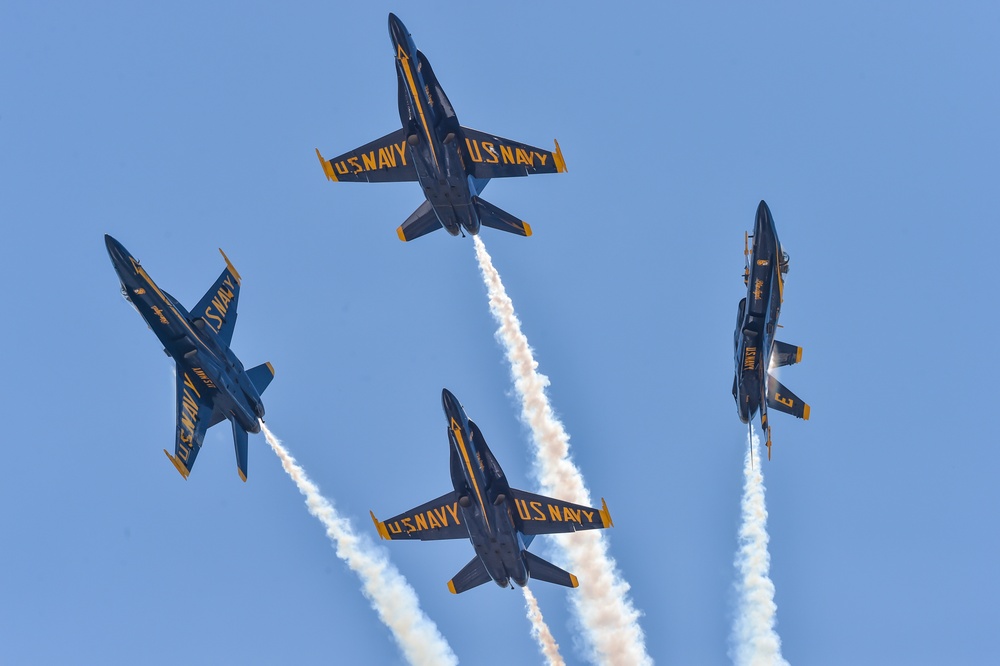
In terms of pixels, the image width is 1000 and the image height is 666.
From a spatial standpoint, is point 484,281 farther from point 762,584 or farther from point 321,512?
point 762,584

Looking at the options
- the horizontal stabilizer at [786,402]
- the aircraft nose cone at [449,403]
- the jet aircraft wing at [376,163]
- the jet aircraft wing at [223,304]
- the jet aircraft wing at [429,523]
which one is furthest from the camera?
the horizontal stabilizer at [786,402]

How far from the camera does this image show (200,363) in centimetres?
7425

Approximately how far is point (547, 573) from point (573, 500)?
280 inches

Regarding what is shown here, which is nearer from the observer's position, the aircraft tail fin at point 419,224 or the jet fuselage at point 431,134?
the jet fuselage at point 431,134

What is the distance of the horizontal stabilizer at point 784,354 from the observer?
3098 inches

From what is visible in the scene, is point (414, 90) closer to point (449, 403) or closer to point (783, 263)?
point (449, 403)

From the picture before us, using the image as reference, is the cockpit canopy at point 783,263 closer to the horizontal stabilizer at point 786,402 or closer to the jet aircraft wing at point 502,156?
the horizontal stabilizer at point 786,402

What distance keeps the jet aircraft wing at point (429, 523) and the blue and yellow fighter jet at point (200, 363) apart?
25.4ft

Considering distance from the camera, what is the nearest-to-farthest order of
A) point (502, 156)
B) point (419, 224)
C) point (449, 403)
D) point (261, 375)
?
point (449, 403)
point (502, 156)
point (419, 224)
point (261, 375)

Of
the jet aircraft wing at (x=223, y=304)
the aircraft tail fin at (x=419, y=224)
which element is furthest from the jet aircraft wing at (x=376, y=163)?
the jet aircraft wing at (x=223, y=304)

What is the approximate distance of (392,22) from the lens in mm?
70750

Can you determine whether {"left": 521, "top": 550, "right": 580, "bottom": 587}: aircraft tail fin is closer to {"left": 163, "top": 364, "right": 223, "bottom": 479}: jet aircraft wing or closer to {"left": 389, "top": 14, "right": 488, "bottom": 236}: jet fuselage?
{"left": 389, "top": 14, "right": 488, "bottom": 236}: jet fuselage

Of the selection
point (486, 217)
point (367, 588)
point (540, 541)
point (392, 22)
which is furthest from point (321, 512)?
point (392, 22)

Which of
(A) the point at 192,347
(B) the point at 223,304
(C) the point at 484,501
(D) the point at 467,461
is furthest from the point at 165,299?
(C) the point at 484,501
